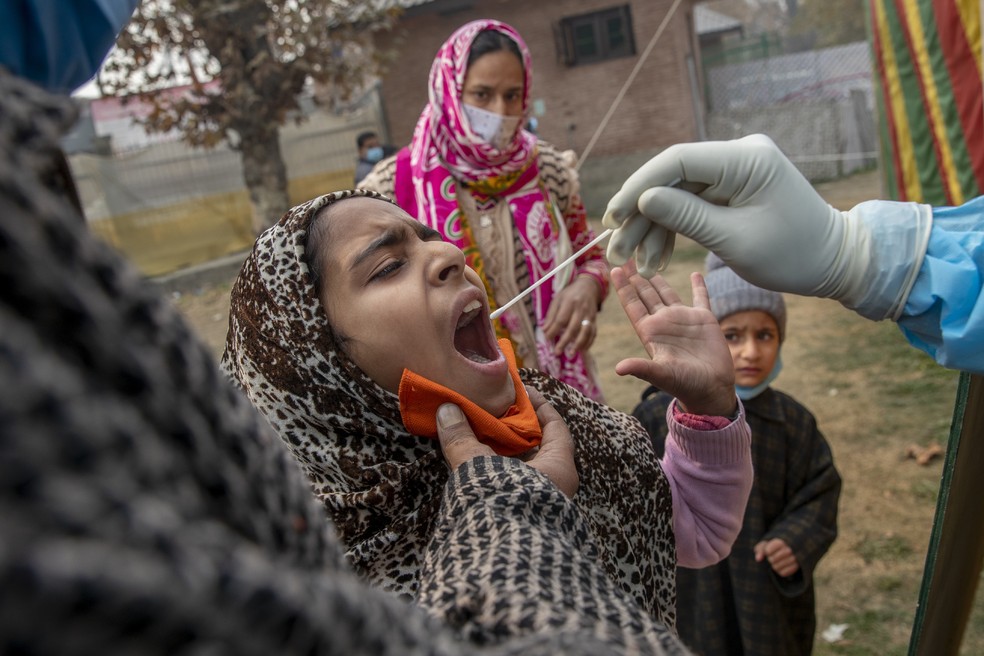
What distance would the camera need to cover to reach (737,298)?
310 centimetres

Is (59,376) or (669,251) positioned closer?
(59,376)

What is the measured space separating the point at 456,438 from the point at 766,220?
2.88 feet

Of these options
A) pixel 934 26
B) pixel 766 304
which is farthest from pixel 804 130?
pixel 766 304

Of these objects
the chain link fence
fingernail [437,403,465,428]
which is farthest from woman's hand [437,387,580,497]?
the chain link fence

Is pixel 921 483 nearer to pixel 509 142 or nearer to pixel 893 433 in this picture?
pixel 893 433

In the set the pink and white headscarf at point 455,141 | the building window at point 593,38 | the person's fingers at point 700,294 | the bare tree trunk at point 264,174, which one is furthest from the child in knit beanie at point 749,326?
the building window at point 593,38

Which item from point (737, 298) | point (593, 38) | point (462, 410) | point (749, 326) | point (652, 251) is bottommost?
point (749, 326)

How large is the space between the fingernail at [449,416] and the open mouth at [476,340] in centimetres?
28

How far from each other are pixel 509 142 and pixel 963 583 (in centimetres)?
212

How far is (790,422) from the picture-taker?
9.79ft

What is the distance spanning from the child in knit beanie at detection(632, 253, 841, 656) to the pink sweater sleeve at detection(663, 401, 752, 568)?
3.36 feet

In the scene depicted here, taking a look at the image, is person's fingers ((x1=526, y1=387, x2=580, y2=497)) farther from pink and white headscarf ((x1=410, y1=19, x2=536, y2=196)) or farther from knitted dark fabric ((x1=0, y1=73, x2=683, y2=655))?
pink and white headscarf ((x1=410, y1=19, x2=536, y2=196))

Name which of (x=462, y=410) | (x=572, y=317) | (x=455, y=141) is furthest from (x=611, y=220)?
(x=455, y=141)

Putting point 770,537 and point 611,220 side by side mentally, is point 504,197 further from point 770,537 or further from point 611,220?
point 770,537
